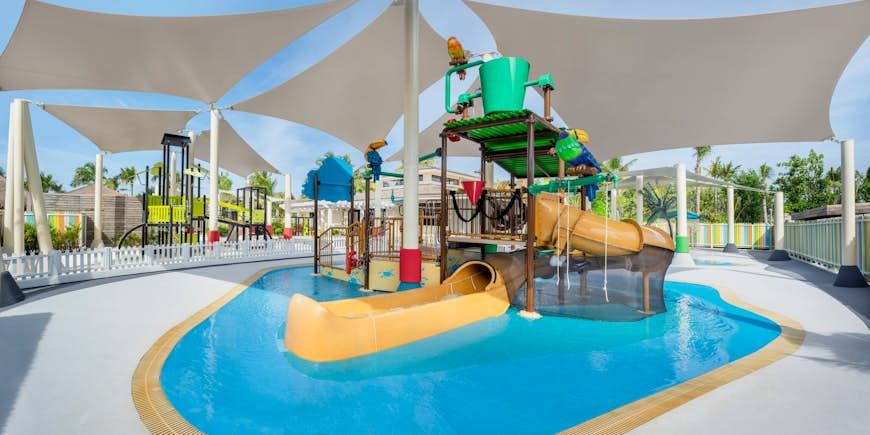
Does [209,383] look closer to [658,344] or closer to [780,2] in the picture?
[658,344]

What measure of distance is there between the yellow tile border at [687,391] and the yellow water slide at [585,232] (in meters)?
2.27

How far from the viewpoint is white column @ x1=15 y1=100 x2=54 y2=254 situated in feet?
29.0

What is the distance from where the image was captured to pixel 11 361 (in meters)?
3.95

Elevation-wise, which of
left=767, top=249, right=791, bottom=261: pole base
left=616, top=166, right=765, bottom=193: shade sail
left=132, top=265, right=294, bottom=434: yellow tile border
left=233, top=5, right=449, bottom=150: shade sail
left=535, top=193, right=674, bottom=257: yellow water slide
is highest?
left=233, top=5, right=449, bottom=150: shade sail

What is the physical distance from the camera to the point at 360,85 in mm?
14641

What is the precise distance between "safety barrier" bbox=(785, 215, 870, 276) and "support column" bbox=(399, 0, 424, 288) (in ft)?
33.4

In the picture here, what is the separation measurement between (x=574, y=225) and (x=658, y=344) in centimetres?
231

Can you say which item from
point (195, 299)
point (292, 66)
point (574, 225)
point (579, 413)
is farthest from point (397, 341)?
point (292, 66)

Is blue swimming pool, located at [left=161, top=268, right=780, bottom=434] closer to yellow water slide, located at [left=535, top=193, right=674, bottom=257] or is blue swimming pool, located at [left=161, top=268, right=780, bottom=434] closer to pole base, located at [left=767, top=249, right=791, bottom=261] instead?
yellow water slide, located at [left=535, top=193, right=674, bottom=257]

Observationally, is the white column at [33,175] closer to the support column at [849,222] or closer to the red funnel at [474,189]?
the red funnel at [474,189]

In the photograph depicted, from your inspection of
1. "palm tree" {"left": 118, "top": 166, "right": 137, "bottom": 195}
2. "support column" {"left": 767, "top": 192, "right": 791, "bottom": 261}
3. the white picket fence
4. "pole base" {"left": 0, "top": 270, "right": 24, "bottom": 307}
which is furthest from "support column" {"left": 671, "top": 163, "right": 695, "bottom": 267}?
"palm tree" {"left": 118, "top": 166, "right": 137, "bottom": 195}

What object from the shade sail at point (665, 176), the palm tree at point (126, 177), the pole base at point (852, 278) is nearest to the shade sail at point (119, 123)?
the shade sail at point (665, 176)

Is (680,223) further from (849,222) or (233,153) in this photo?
(233,153)

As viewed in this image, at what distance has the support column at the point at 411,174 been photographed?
7910 millimetres
